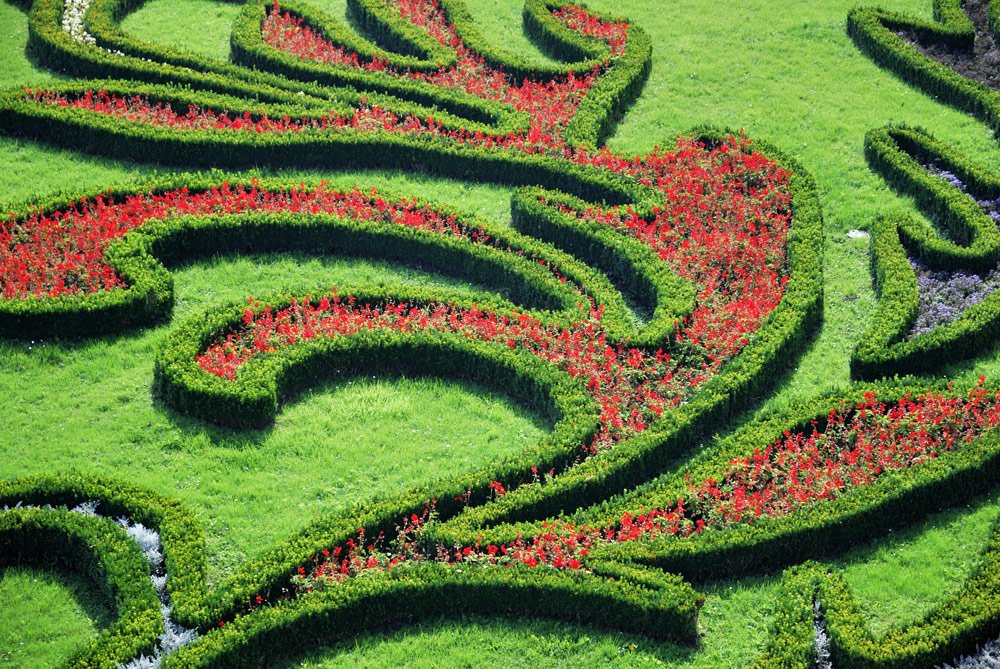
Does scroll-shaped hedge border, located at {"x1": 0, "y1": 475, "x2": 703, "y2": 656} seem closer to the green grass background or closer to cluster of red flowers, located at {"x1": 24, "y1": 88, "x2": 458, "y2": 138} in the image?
the green grass background

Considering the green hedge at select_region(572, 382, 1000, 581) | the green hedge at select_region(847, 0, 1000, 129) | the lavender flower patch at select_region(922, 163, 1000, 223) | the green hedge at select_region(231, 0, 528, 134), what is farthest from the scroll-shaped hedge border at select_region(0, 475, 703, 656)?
the green hedge at select_region(847, 0, 1000, 129)

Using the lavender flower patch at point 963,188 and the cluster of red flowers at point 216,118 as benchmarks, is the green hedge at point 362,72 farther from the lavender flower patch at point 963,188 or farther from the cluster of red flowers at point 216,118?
the lavender flower patch at point 963,188

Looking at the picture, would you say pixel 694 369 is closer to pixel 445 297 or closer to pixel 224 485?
pixel 445 297

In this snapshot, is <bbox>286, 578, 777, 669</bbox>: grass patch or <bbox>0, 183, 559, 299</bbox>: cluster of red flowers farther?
<bbox>0, 183, 559, 299</bbox>: cluster of red flowers

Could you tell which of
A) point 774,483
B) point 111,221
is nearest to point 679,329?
point 774,483

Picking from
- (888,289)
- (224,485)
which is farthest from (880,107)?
(224,485)

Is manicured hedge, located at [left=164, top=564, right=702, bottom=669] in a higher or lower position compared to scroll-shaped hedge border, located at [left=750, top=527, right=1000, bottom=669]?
lower
